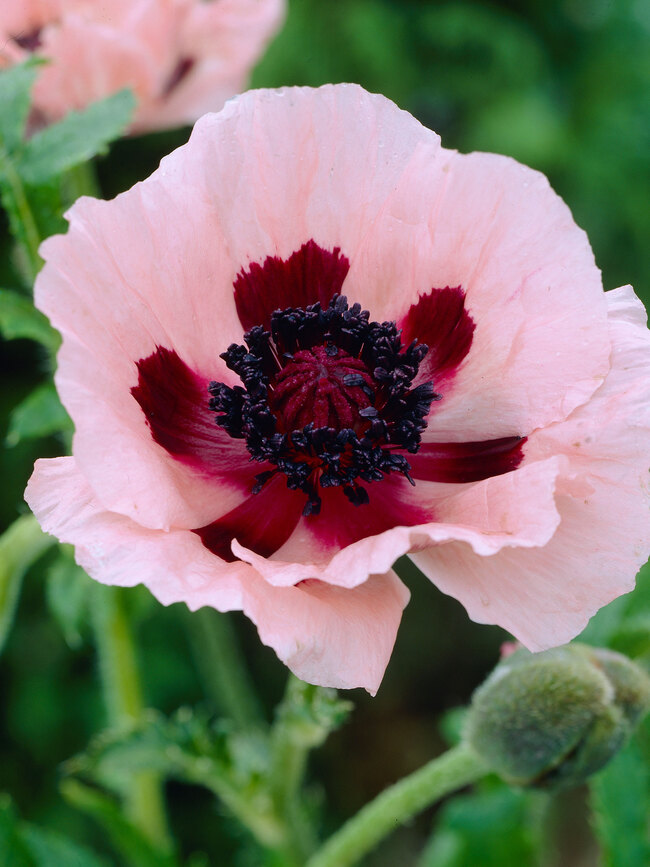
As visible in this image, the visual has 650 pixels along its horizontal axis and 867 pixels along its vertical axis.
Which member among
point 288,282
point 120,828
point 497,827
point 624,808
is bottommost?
point 497,827

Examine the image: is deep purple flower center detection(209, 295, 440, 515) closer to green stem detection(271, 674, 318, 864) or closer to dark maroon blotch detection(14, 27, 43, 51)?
green stem detection(271, 674, 318, 864)

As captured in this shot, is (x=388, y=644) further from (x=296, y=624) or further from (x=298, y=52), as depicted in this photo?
(x=298, y=52)

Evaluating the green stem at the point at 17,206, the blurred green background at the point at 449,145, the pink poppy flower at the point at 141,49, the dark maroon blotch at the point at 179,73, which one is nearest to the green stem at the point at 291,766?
the green stem at the point at 17,206

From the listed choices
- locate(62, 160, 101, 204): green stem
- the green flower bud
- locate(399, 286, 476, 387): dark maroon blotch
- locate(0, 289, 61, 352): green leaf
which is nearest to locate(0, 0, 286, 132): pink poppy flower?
locate(62, 160, 101, 204): green stem

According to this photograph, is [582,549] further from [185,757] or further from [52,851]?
[52,851]

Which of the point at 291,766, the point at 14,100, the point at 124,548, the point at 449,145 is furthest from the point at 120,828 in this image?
the point at 449,145
